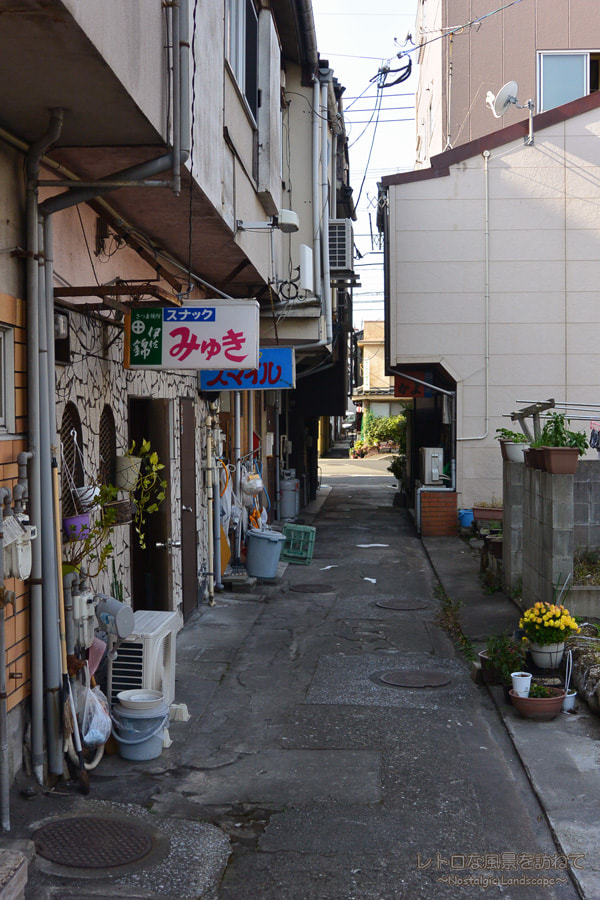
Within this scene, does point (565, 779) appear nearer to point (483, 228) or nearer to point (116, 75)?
point (116, 75)

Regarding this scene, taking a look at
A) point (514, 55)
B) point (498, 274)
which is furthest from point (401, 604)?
point (514, 55)

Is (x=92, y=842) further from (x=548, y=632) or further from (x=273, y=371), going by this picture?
(x=273, y=371)

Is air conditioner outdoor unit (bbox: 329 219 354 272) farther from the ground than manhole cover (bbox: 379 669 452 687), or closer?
farther from the ground

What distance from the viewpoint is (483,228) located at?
17.7 m

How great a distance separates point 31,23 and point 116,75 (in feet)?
2.20

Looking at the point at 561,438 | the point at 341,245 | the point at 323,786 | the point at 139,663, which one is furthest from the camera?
the point at 341,245

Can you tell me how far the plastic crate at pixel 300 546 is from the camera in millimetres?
14750

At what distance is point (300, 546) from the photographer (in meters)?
14.9

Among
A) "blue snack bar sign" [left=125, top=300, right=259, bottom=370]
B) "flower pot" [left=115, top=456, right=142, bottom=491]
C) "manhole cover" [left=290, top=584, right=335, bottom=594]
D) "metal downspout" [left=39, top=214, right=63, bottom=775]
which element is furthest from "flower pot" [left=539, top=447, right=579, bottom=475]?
"metal downspout" [left=39, top=214, right=63, bottom=775]

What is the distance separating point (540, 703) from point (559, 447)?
9.50 feet

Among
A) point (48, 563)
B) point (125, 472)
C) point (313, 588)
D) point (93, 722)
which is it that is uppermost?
point (125, 472)

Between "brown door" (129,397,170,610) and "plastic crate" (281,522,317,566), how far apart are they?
584 centimetres

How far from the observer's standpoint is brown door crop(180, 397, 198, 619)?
10.0 meters

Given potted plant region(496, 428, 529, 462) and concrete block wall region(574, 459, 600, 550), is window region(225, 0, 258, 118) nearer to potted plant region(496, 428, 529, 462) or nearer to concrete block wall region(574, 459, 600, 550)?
potted plant region(496, 428, 529, 462)
